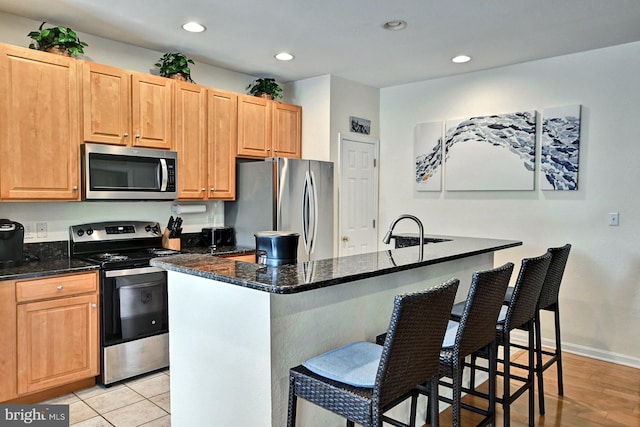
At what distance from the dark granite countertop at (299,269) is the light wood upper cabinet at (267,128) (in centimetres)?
225

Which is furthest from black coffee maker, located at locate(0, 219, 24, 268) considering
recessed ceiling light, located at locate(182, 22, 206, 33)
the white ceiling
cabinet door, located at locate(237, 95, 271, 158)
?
cabinet door, located at locate(237, 95, 271, 158)

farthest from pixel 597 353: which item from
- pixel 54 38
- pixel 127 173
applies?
pixel 54 38

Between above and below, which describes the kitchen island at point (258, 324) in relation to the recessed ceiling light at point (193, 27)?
below

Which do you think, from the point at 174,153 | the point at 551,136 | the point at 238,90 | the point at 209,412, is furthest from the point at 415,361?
the point at 238,90

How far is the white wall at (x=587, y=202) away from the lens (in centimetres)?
362

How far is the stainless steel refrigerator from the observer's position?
13.4ft

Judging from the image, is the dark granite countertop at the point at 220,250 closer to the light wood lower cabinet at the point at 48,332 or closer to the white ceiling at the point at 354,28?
the light wood lower cabinet at the point at 48,332

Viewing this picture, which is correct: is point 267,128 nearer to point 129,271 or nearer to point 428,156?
point 428,156

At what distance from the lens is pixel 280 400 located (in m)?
1.79

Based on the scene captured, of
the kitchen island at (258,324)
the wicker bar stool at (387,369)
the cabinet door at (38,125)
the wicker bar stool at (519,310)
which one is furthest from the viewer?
the cabinet door at (38,125)

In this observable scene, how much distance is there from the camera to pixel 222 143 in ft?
13.4

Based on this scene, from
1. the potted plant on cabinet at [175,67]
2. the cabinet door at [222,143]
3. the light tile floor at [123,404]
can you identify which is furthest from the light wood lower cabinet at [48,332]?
the potted plant on cabinet at [175,67]

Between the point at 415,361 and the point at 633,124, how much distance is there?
10.5 ft

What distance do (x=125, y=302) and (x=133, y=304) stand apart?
6cm
